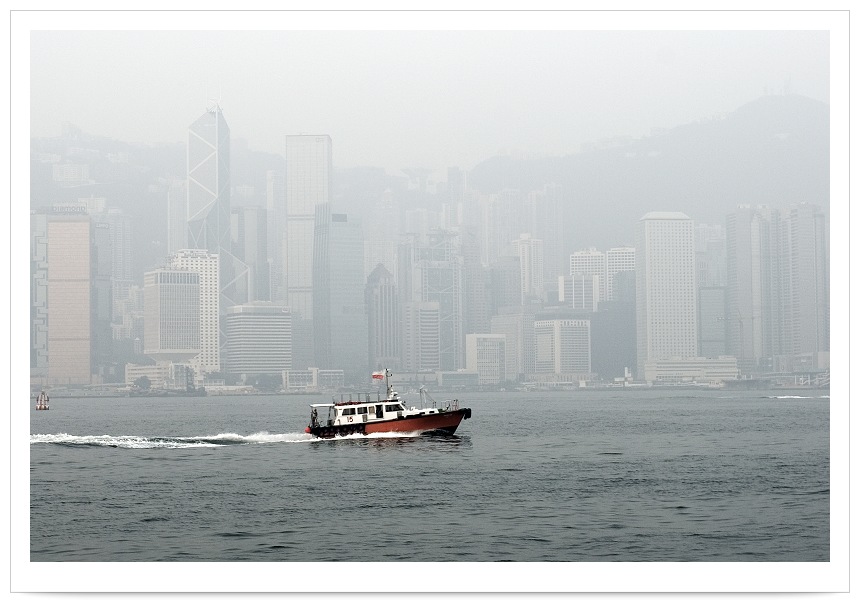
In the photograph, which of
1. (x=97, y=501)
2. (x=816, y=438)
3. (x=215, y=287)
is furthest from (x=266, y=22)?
(x=215, y=287)

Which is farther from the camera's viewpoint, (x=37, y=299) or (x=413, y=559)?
(x=37, y=299)

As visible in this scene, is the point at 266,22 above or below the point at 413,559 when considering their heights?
above

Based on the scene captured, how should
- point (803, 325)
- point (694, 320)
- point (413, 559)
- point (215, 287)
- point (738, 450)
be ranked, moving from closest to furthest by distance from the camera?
point (413, 559) → point (738, 450) → point (803, 325) → point (694, 320) → point (215, 287)

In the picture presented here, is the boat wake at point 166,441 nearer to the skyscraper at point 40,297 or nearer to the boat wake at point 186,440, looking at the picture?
the boat wake at point 186,440

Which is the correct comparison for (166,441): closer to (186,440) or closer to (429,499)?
(186,440)

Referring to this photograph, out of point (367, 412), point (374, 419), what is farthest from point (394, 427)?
point (367, 412)

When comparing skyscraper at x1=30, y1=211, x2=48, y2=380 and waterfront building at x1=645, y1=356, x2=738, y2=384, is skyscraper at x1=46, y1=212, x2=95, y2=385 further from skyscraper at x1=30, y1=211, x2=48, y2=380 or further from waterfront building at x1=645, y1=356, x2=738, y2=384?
waterfront building at x1=645, y1=356, x2=738, y2=384

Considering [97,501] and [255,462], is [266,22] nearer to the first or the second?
[97,501]

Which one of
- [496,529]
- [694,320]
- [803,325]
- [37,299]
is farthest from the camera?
[694,320]
